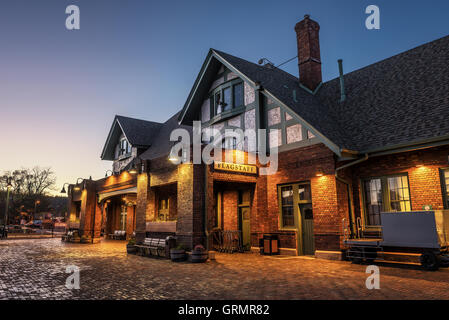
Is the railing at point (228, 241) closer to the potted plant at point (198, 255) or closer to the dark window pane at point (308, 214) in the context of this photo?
the potted plant at point (198, 255)

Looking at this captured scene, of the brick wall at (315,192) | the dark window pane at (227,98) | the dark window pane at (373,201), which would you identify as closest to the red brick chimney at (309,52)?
the dark window pane at (227,98)

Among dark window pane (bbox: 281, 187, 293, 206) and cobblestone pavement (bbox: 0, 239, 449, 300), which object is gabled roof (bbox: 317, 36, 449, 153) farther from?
cobblestone pavement (bbox: 0, 239, 449, 300)

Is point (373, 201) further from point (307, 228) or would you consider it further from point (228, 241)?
point (228, 241)

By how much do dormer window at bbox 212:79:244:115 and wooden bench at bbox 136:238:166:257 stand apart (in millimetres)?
7937

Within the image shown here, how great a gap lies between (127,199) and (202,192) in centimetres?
1224

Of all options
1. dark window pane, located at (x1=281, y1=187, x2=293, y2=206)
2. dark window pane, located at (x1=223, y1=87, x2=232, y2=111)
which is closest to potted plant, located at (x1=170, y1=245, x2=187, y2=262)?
dark window pane, located at (x1=281, y1=187, x2=293, y2=206)

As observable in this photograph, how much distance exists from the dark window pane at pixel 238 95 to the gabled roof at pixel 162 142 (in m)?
5.72

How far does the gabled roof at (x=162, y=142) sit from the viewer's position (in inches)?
875

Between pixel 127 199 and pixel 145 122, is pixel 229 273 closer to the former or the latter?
pixel 127 199

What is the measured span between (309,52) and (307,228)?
950 cm

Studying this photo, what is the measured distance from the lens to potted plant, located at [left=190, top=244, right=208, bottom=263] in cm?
1152

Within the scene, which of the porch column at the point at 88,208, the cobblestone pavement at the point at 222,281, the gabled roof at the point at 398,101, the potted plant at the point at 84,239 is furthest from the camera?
the porch column at the point at 88,208

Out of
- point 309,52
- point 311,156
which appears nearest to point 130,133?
point 309,52
